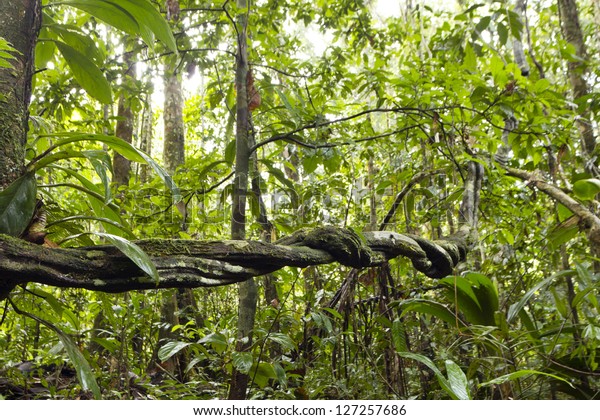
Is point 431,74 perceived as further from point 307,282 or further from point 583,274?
point 307,282

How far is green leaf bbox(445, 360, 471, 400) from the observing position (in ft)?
3.38

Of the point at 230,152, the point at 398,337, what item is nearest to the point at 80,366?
the point at 398,337

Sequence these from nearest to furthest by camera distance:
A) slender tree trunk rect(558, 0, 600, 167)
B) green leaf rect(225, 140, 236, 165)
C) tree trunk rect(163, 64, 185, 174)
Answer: green leaf rect(225, 140, 236, 165), slender tree trunk rect(558, 0, 600, 167), tree trunk rect(163, 64, 185, 174)

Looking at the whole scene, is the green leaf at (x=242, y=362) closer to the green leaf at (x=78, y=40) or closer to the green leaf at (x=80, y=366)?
the green leaf at (x=80, y=366)

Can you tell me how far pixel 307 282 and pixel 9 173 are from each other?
6.99ft

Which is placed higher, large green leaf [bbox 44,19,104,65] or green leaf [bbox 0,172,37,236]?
large green leaf [bbox 44,19,104,65]

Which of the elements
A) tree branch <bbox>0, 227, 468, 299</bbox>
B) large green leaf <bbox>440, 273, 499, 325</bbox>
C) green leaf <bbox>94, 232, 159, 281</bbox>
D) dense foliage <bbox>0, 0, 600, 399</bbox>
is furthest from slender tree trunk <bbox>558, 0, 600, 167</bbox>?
green leaf <bbox>94, 232, 159, 281</bbox>

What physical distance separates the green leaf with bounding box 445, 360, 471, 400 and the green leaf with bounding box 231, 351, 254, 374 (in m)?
0.50

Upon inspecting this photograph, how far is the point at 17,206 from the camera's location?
31.9 inches

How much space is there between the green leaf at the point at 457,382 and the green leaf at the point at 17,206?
958 mm

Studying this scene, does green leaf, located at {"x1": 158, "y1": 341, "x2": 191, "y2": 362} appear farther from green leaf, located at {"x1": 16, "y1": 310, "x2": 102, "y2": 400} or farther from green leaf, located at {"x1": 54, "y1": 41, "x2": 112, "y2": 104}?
green leaf, located at {"x1": 54, "y1": 41, "x2": 112, "y2": 104}

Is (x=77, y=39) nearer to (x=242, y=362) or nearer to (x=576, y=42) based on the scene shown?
(x=242, y=362)

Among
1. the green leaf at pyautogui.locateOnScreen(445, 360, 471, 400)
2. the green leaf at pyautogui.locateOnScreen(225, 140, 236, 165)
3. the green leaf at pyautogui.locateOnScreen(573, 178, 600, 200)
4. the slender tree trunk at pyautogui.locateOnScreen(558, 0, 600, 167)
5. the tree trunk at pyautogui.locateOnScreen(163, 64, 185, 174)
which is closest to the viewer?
the green leaf at pyautogui.locateOnScreen(445, 360, 471, 400)

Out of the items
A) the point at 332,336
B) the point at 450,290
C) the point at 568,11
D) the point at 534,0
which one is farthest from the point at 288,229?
the point at 534,0
